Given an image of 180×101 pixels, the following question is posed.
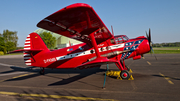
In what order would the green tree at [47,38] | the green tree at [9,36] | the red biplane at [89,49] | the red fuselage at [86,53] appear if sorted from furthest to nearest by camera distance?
the green tree at [9,36] → the green tree at [47,38] → the red fuselage at [86,53] → the red biplane at [89,49]

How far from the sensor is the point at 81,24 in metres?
6.22

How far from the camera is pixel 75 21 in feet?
19.0

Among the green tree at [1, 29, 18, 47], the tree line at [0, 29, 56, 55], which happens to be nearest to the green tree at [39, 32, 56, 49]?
the tree line at [0, 29, 56, 55]

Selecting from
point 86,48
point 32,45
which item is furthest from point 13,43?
point 86,48

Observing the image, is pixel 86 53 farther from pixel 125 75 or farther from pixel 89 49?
pixel 125 75

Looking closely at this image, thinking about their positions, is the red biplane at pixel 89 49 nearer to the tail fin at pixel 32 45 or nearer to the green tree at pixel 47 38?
the tail fin at pixel 32 45

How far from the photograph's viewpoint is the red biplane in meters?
6.65

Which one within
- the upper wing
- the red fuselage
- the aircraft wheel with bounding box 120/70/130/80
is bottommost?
the aircraft wheel with bounding box 120/70/130/80

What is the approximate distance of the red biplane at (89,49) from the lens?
21.8 ft

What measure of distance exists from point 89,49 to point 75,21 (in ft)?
11.8

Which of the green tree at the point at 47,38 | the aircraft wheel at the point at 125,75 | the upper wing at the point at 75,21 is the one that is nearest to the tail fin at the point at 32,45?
the upper wing at the point at 75,21

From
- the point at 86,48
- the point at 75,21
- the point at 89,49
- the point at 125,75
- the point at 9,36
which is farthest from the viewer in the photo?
the point at 9,36

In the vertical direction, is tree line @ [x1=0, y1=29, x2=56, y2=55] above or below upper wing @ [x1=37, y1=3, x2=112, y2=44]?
above

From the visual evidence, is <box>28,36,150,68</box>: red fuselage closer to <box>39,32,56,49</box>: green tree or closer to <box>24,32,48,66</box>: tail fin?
<box>24,32,48,66</box>: tail fin
